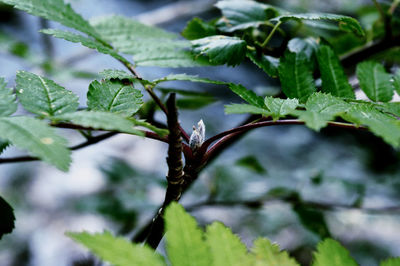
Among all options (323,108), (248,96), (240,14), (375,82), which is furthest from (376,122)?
(240,14)

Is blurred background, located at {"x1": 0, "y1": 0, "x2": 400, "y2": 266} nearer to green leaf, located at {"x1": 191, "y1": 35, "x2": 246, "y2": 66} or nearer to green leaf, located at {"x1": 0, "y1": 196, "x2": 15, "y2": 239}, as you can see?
green leaf, located at {"x1": 191, "y1": 35, "x2": 246, "y2": 66}

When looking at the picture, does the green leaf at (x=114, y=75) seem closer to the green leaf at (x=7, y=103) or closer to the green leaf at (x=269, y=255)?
the green leaf at (x=7, y=103)

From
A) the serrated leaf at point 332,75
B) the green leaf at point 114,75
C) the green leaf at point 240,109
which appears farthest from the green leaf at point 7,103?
the serrated leaf at point 332,75

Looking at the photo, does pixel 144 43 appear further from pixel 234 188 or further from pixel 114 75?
pixel 234 188

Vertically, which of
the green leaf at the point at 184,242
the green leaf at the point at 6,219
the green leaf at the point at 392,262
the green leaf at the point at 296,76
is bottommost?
the green leaf at the point at 6,219

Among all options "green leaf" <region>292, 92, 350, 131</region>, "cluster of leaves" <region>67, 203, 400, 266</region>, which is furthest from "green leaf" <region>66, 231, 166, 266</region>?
"green leaf" <region>292, 92, 350, 131</region>
